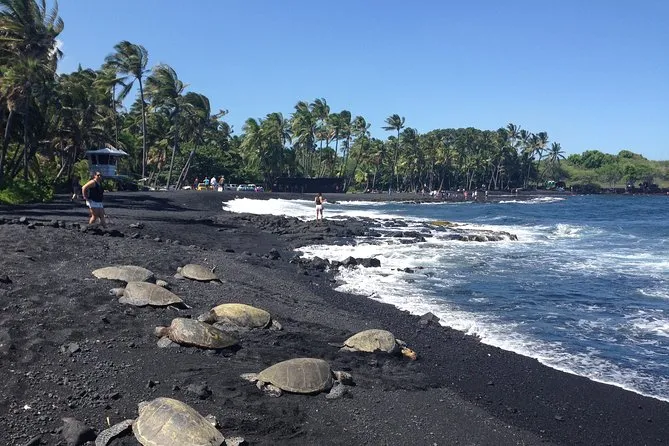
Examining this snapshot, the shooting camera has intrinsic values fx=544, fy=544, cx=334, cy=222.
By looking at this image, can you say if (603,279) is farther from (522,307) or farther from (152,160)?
(152,160)

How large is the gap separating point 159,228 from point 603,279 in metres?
15.1

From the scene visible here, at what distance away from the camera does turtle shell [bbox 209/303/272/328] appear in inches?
327

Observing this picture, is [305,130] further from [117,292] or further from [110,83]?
[117,292]

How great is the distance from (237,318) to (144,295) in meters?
1.55

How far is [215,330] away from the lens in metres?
7.38

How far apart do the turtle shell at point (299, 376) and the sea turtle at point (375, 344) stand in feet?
5.29

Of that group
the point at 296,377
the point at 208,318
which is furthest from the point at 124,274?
the point at 296,377

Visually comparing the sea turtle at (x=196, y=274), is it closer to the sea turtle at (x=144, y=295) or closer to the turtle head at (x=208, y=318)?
the sea turtle at (x=144, y=295)

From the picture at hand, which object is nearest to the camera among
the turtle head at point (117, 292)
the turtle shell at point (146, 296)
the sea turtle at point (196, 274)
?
the turtle shell at point (146, 296)

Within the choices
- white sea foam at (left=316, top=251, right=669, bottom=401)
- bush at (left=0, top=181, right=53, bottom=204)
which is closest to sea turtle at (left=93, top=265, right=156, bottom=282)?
white sea foam at (left=316, top=251, right=669, bottom=401)

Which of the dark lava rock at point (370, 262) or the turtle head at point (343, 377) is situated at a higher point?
the turtle head at point (343, 377)

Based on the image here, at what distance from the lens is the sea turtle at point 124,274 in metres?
9.55

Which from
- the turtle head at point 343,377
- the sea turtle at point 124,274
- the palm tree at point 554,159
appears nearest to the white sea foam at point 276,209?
the sea turtle at point 124,274

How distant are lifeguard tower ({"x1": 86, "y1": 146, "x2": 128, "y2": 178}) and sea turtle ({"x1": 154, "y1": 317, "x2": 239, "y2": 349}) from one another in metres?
36.3
